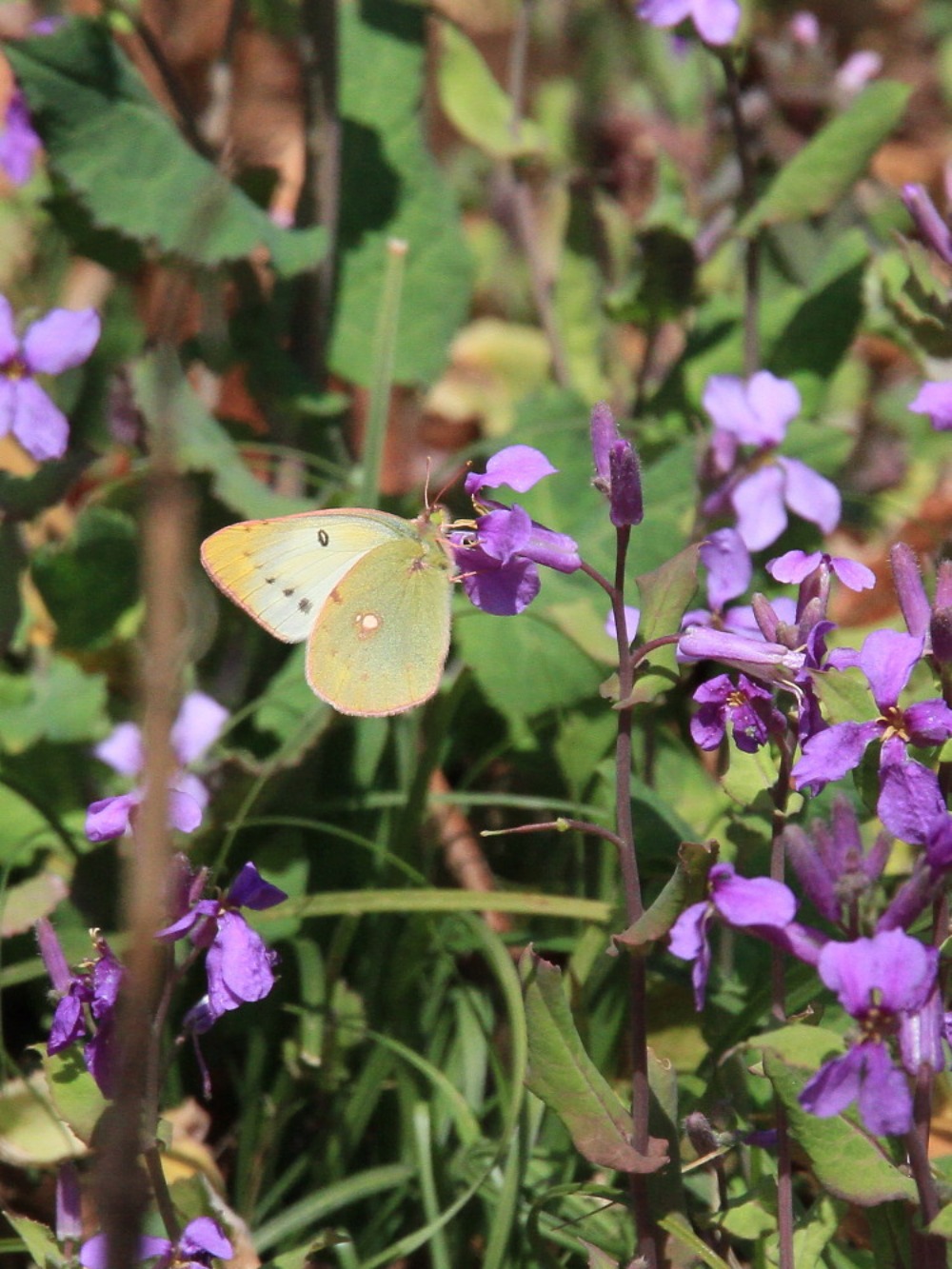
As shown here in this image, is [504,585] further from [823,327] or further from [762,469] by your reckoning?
[823,327]

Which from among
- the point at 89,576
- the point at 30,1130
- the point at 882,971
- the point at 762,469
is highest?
the point at 882,971

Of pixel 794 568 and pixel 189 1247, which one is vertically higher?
pixel 794 568

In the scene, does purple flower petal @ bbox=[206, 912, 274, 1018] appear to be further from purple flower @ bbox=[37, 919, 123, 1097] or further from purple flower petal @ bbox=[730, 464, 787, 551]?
purple flower petal @ bbox=[730, 464, 787, 551]

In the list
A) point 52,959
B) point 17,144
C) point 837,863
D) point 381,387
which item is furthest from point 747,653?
point 17,144

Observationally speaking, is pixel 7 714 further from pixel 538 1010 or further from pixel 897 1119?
pixel 897 1119

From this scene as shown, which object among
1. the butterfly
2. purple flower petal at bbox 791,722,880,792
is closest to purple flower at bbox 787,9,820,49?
the butterfly

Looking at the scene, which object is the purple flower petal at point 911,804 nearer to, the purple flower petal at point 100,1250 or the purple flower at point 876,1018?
the purple flower at point 876,1018

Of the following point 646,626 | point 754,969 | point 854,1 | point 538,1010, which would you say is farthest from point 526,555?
point 854,1
